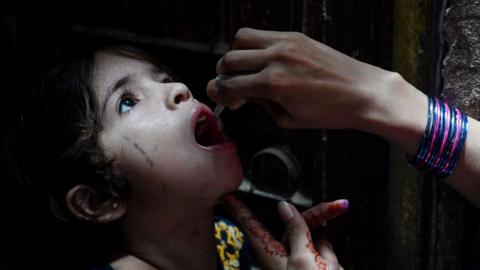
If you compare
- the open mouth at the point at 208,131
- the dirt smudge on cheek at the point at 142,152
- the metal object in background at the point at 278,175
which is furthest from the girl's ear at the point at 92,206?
the metal object in background at the point at 278,175

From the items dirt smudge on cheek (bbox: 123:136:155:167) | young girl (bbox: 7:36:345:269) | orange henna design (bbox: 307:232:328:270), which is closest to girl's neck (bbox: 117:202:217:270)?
young girl (bbox: 7:36:345:269)

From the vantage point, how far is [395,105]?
1284 millimetres

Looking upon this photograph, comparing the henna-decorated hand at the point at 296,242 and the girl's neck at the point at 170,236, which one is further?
the girl's neck at the point at 170,236

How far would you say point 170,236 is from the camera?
5.37ft

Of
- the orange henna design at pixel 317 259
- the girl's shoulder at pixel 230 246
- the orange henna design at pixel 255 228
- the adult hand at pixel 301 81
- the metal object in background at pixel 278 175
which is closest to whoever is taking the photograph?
the adult hand at pixel 301 81

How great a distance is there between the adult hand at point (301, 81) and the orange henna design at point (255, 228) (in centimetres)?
34

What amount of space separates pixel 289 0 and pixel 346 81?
76 cm

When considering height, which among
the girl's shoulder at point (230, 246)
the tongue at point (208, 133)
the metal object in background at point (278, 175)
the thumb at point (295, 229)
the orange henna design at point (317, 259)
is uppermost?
the tongue at point (208, 133)

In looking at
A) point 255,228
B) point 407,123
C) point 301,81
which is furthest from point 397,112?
point 255,228

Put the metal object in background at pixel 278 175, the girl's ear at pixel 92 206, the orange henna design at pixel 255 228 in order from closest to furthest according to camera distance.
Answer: the orange henna design at pixel 255 228, the girl's ear at pixel 92 206, the metal object in background at pixel 278 175

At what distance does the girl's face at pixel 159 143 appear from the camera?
1.48 metres

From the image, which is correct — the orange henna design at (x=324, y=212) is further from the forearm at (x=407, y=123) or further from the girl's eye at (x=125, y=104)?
the girl's eye at (x=125, y=104)

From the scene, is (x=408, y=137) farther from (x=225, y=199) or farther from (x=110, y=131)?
(x=110, y=131)

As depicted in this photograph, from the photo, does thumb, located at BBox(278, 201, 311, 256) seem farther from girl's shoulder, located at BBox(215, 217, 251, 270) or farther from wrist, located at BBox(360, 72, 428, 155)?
girl's shoulder, located at BBox(215, 217, 251, 270)
